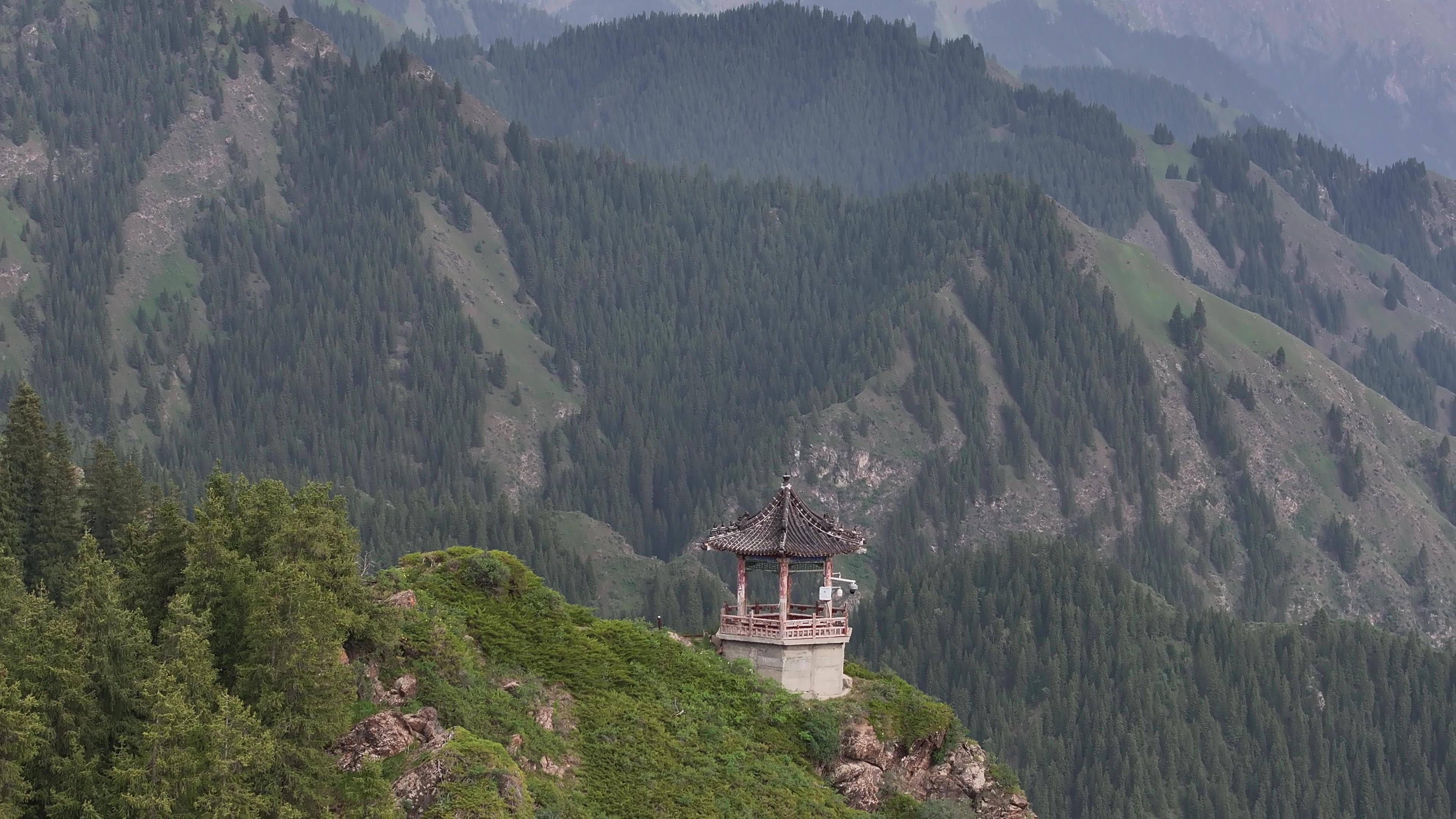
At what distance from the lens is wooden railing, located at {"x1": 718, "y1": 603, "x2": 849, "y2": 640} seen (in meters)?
117

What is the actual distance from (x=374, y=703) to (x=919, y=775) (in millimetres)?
27215

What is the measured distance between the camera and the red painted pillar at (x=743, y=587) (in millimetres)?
119375

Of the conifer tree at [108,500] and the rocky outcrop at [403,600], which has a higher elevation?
the conifer tree at [108,500]

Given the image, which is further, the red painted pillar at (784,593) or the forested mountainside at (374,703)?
the red painted pillar at (784,593)

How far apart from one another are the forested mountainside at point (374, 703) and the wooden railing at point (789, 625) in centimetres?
284

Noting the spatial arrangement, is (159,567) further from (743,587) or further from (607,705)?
(743,587)

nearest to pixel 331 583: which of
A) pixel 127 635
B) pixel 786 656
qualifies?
pixel 127 635

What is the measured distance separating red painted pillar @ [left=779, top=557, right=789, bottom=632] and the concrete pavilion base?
112 cm

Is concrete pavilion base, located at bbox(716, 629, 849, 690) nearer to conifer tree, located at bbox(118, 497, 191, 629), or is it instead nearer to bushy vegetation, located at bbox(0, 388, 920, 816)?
bushy vegetation, located at bbox(0, 388, 920, 816)

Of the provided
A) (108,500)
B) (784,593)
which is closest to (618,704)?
(784,593)

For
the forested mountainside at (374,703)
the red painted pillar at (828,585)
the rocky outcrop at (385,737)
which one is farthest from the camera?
the red painted pillar at (828,585)

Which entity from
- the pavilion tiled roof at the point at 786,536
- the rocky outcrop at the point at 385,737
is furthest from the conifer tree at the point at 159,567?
the pavilion tiled roof at the point at 786,536

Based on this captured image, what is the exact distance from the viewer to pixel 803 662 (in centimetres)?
11650

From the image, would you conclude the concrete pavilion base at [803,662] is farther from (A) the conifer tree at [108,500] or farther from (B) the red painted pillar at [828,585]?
(A) the conifer tree at [108,500]
